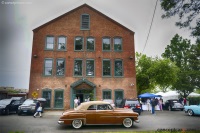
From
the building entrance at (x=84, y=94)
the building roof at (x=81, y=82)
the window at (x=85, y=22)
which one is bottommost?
the building entrance at (x=84, y=94)

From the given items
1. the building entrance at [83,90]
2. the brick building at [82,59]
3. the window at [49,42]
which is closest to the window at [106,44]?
the brick building at [82,59]

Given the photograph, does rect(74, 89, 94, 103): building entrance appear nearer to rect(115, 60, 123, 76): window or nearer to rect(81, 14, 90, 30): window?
rect(115, 60, 123, 76): window

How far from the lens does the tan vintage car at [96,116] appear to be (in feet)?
40.2

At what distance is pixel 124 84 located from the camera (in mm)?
26641

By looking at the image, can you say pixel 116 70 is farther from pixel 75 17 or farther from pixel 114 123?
pixel 114 123

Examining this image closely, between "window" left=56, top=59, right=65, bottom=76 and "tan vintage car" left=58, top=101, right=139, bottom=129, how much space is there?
14195 millimetres

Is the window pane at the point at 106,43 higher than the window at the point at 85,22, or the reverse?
the window at the point at 85,22

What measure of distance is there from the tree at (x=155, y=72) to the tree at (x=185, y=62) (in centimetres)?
1061

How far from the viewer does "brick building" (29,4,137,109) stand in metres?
25.8

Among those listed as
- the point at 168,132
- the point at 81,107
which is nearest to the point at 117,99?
the point at 81,107

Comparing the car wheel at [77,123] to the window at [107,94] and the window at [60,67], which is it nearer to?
the window at [107,94]

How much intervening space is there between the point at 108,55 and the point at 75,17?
22.8 ft

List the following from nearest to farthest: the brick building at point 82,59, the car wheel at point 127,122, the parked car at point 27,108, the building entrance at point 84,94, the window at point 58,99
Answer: the car wheel at point 127,122, the parked car at point 27,108, the window at point 58,99, the brick building at point 82,59, the building entrance at point 84,94

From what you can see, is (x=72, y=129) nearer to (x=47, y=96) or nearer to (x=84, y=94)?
(x=84, y=94)
